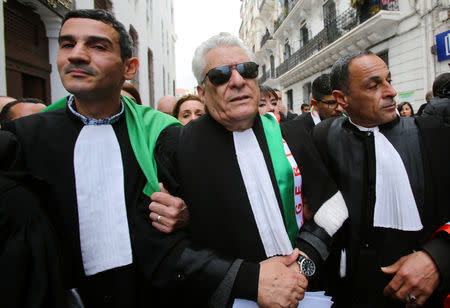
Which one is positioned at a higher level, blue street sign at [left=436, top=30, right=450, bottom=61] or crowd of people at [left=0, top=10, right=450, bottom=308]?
blue street sign at [left=436, top=30, right=450, bottom=61]

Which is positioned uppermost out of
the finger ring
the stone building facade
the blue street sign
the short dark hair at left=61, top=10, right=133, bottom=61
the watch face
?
the stone building facade

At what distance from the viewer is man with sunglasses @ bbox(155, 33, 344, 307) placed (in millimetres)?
1350

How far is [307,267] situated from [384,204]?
25.7 inches

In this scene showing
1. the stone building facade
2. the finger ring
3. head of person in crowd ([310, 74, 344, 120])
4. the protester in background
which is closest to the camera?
the finger ring

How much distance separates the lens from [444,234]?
151 centimetres

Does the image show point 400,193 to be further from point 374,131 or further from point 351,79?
point 351,79

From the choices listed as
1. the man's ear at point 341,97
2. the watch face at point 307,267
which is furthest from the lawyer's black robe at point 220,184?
the man's ear at point 341,97

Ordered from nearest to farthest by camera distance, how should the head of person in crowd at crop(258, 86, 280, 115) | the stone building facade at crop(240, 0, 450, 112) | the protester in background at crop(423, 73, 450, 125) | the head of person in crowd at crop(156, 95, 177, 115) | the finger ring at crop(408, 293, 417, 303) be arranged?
the finger ring at crop(408, 293, 417, 303)
the protester in background at crop(423, 73, 450, 125)
the head of person in crowd at crop(258, 86, 280, 115)
the head of person in crowd at crop(156, 95, 177, 115)
the stone building facade at crop(240, 0, 450, 112)

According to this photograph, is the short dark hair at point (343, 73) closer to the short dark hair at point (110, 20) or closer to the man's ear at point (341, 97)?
the man's ear at point (341, 97)

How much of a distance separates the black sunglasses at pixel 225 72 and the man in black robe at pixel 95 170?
446 millimetres

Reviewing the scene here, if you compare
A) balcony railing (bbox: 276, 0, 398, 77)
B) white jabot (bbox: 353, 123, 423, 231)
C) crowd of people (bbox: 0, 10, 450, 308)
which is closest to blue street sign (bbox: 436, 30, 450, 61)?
balcony railing (bbox: 276, 0, 398, 77)

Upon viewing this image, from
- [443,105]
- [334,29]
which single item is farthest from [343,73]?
[334,29]

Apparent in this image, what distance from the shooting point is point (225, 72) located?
1.55 metres

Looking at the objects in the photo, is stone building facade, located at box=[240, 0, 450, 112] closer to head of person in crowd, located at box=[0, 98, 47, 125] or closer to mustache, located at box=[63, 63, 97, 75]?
mustache, located at box=[63, 63, 97, 75]
